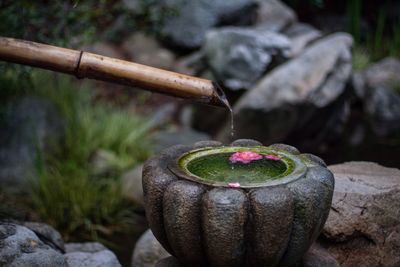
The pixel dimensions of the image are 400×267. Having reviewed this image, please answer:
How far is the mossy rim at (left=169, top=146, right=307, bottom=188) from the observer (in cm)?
205

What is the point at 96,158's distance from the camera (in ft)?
16.3

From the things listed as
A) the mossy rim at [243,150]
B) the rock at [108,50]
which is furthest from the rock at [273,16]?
the mossy rim at [243,150]

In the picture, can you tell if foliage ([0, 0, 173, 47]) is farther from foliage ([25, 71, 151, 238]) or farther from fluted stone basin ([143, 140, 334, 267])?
fluted stone basin ([143, 140, 334, 267])

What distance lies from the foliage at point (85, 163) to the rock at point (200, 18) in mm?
1879

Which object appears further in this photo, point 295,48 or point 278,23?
point 278,23

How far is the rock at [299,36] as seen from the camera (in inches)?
253

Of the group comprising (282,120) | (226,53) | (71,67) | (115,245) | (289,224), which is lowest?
(115,245)

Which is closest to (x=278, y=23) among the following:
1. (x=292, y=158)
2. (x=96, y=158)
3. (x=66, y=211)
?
(x=96, y=158)

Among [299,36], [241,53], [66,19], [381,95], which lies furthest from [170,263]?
[299,36]

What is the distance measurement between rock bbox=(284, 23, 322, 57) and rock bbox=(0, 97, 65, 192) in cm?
296

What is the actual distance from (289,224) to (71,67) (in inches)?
44.9

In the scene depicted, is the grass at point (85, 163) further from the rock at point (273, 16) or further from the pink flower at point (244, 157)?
the rock at point (273, 16)

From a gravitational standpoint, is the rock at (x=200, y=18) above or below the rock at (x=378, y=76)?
above

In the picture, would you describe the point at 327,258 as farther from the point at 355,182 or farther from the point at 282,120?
the point at 282,120
